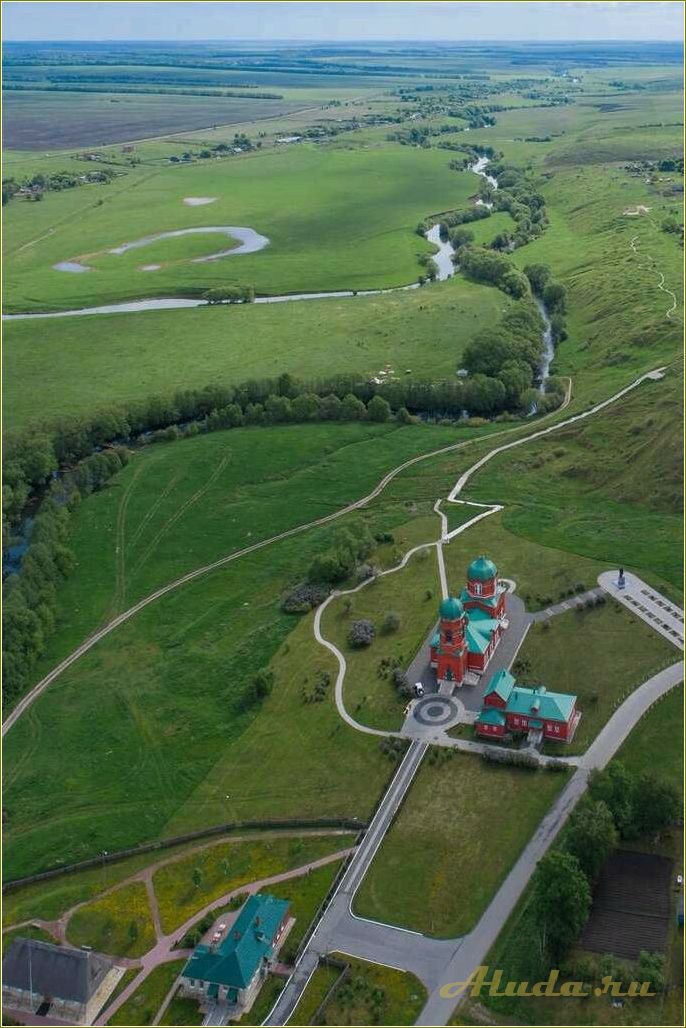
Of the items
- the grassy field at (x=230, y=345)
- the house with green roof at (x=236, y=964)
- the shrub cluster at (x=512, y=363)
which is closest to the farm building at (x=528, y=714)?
the house with green roof at (x=236, y=964)

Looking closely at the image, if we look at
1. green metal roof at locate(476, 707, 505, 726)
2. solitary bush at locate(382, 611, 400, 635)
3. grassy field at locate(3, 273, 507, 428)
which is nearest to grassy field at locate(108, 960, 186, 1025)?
green metal roof at locate(476, 707, 505, 726)

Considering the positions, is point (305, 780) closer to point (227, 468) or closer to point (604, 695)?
point (604, 695)

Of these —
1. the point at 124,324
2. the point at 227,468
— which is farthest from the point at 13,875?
the point at 124,324

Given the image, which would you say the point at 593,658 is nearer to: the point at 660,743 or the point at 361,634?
the point at 660,743

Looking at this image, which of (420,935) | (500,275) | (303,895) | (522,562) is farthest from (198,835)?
(500,275)

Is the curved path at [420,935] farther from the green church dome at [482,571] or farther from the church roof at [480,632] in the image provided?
the green church dome at [482,571]
